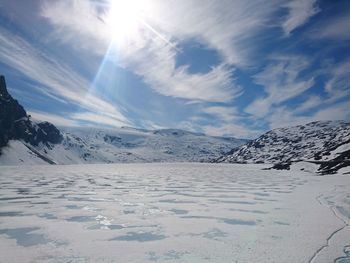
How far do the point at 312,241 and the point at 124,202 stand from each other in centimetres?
1334

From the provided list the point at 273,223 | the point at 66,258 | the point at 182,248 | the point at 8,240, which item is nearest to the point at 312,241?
the point at 273,223

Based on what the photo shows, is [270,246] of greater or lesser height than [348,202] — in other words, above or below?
below

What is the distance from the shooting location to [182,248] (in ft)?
35.6

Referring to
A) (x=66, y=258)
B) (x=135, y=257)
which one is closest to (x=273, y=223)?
(x=135, y=257)

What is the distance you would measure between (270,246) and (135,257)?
446cm

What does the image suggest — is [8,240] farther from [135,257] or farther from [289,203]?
[289,203]

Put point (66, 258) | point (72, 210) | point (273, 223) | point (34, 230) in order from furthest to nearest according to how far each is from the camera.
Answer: point (72, 210) → point (273, 223) → point (34, 230) → point (66, 258)

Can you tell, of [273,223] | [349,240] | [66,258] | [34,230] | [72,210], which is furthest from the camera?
[72,210]

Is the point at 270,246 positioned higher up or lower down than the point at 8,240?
higher up

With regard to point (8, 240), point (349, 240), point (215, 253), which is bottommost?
point (8, 240)

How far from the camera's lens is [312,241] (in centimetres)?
1133

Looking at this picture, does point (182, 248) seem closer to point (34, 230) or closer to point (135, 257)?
point (135, 257)

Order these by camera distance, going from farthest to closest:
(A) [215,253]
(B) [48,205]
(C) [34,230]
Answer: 1. (B) [48,205]
2. (C) [34,230]
3. (A) [215,253]

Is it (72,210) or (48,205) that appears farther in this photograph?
(48,205)
